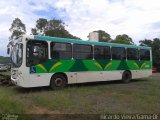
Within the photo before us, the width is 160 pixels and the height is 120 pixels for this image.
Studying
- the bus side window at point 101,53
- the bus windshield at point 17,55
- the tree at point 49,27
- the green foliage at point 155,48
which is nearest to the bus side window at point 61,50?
the bus windshield at point 17,55

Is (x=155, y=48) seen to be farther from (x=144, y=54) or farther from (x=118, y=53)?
(x=118, y=53)

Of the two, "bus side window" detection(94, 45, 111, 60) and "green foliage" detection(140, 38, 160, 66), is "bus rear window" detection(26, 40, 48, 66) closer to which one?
"bus side window" detection(94, 45, 111, 60)

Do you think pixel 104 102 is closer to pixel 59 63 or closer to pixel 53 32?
pixel 59 63

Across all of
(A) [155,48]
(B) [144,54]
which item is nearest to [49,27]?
(A) [155,48]

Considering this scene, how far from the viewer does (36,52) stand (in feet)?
41.0

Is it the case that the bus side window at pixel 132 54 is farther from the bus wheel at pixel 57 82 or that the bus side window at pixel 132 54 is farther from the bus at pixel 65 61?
the bus wheel at pixel 57 82

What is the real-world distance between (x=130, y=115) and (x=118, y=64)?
31.6ft

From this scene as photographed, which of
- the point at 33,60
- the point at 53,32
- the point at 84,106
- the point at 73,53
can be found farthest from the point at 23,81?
the point at 53,32

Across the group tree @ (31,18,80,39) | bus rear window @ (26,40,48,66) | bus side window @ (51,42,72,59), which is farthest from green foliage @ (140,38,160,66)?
bus rear window @ (26,40,48,66)

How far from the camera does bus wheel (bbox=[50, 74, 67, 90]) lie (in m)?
13.2

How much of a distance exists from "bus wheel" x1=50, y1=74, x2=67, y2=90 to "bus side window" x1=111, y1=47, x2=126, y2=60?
14.2 ft

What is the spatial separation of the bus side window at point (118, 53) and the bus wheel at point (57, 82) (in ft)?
14.2

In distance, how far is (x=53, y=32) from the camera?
5619cm

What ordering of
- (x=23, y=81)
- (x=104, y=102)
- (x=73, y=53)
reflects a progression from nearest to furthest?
(x=104, y=102), (x=23, y=81), (x=73, y=53)
